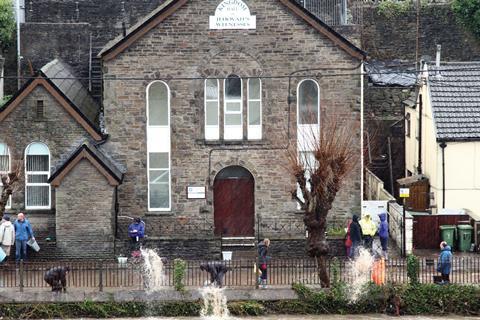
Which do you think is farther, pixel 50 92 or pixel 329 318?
pixel 50 92

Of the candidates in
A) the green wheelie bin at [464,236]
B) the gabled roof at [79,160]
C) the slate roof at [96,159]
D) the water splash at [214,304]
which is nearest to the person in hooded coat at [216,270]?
the water splash at [214,304]

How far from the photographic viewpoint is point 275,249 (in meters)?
38.8

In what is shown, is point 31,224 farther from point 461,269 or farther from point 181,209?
point 461,269

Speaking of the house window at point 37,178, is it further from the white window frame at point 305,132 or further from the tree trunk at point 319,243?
the tree trunk at point 319,243

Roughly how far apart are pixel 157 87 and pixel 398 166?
14676 millimetres

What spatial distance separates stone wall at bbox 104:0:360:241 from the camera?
40125 millimetres

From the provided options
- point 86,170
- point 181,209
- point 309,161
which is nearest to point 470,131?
point 309,161

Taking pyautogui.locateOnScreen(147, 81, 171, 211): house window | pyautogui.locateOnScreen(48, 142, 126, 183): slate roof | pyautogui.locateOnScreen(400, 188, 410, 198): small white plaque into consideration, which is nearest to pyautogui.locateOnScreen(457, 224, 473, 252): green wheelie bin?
pyautogui.locateOnScreen(400, 188, 410, 198): small white plaque

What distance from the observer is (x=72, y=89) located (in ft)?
142

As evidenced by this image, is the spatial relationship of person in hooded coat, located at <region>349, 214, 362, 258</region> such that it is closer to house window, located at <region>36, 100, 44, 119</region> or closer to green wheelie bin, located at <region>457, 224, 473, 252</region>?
green wheelie bin, located at <region>457, 224, 473, 252</region>

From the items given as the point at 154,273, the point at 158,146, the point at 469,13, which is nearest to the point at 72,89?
the point at 158,146

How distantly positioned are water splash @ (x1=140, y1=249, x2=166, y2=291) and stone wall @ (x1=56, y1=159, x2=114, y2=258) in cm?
256

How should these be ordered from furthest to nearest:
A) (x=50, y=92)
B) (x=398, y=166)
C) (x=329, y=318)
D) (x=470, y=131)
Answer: (x=398, y=166) < (x=470, y=131) < (x=50, y=92) < (x=329, y=318)

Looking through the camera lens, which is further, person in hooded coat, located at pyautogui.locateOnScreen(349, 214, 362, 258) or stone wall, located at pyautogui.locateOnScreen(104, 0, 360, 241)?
stone wall, located at pyautogui.locateOnScreen(104, 0, 360, 241)
